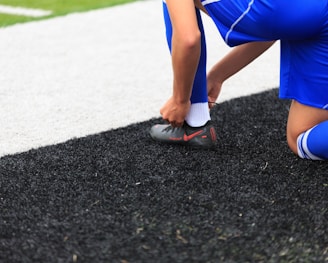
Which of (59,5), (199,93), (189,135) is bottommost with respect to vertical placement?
(59,5)

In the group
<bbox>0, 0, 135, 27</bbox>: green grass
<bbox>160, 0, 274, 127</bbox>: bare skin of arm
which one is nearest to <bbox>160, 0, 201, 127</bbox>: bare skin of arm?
<bbox>160, 0, 274, 127</bbox>: bare skin of arm

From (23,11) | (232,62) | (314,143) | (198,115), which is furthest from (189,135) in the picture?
(23,11)

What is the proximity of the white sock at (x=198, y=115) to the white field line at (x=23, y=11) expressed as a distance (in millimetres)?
2361

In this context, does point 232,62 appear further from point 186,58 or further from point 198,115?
point 186,58

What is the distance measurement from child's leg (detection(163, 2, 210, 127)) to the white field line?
92.5 inches

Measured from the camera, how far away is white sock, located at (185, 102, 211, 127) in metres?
2.20

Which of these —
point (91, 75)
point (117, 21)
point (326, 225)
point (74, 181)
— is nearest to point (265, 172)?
point (326, 225)

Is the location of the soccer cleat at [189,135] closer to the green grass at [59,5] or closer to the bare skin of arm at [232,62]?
the bare skin of arm at [232,62]

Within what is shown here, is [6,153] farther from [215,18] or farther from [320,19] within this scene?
[320,19]

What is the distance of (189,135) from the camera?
2.21 metres

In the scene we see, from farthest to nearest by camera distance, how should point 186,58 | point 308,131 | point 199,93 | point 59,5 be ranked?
1. point 59,5
2. point 199,93
3. point 308,131
4. point 186,58

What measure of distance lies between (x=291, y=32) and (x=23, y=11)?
9.45 ft

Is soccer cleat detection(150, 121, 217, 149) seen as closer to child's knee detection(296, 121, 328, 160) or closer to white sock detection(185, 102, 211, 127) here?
white sock detection(185, 102, 211, 127)

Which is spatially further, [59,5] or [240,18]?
[59,5]
